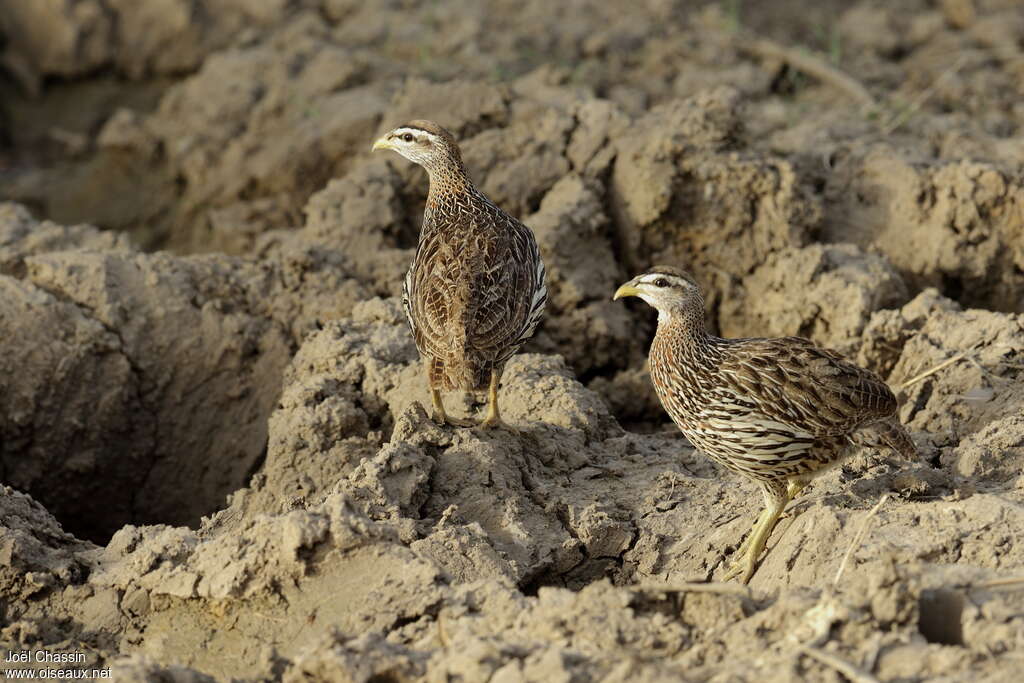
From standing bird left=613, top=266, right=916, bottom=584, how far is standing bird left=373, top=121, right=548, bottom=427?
0.81 metres

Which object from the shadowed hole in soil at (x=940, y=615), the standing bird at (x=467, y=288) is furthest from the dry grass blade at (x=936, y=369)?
the shadowed hole in soil at (x=940, y=615)

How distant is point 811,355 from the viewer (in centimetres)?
527

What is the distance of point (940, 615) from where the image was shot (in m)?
3.95

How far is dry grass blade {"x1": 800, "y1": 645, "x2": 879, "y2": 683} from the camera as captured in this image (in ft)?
11.8

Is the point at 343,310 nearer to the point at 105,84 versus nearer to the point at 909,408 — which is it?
the point at 909,408

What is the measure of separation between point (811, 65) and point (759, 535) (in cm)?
543

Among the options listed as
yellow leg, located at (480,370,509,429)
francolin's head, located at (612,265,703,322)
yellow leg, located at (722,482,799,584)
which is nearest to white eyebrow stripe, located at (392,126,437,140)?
yellow leg, located at (480,370,509,429)

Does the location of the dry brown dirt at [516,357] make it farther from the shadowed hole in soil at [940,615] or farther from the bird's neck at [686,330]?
the bird's neck at [686,330]

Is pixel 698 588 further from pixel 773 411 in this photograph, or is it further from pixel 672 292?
pixel 672 292

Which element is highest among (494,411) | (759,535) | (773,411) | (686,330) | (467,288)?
(467,288)

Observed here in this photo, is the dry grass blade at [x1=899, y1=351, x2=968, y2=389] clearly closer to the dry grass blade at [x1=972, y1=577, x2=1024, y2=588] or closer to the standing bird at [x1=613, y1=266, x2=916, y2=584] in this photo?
the standing bird at [x1=613, y1=266, x2=916, y2=584]

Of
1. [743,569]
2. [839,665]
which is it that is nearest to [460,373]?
[743,569]

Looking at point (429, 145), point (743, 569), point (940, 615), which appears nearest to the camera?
point (940, 615)

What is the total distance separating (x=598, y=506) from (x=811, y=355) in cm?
112
